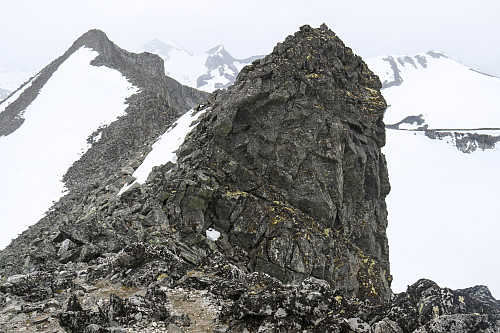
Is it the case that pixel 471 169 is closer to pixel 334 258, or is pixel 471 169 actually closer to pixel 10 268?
pixel 334 258

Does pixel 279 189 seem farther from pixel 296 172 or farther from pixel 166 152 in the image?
pixel 166 152

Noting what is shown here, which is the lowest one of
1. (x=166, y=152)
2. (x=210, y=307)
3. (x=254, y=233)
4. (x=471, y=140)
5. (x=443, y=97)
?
(x=210, y=307)

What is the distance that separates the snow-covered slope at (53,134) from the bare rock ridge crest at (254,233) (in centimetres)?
310

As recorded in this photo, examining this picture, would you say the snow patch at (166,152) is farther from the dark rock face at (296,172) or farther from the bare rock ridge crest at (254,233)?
the dark rock face at (296,172)

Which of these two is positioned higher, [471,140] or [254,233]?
[471,140]

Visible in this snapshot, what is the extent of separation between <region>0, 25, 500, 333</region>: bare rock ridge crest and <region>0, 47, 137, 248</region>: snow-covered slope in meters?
3.10

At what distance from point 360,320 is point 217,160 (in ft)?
48.1

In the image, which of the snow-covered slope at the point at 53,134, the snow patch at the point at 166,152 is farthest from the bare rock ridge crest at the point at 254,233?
the snow-covered slope at the point at 53,134

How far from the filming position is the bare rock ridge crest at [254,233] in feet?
27.2

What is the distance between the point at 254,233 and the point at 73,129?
3624 cm

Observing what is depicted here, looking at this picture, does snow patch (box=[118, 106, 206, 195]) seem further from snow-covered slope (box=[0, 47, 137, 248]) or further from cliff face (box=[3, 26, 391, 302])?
snow-covered slope (box=[0, 47, 137, 248])

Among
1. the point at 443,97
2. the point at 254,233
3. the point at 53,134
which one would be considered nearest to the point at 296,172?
the point at 254,233

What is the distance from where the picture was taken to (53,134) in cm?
4309

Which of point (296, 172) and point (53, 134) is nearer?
point (296, 172)
